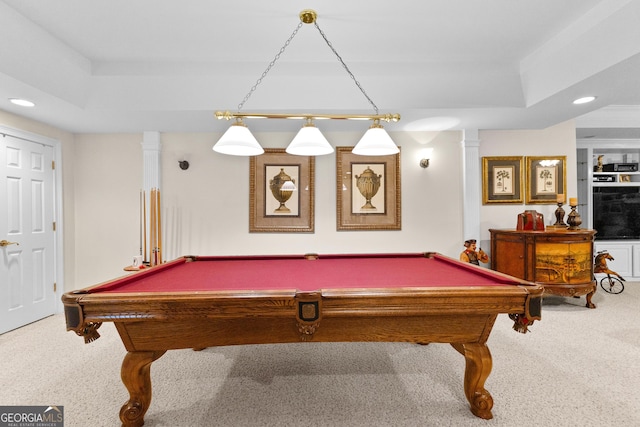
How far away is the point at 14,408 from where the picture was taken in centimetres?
186

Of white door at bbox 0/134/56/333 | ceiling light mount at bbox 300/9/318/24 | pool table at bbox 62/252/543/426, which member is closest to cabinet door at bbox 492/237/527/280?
pool table at bbox 62/252/543/426

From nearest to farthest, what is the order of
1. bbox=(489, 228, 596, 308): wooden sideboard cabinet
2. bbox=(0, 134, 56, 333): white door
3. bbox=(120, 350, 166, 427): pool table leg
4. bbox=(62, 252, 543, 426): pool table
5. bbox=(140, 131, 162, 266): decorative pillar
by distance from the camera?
bbox=(62, 252, 543, 426): pool table < bbox=(120, 350, 166, 427): pool table leg < bbox=(0, 134, 56, 333): white door < bbox=(489, 228, 596, 308): wooden sideboard cabinet < bbox=(140, 131, 162, 266): decorative pillar

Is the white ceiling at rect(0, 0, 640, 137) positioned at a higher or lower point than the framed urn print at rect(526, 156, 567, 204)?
higher

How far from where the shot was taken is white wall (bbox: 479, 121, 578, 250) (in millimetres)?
4129

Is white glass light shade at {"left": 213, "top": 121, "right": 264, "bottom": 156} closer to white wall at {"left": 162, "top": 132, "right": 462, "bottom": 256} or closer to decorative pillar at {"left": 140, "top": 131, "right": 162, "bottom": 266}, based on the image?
white wall at {"left": 162, "top": 132, "right": 462, "bottom": 256}

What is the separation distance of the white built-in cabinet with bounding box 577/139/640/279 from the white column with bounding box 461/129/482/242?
2.52 m

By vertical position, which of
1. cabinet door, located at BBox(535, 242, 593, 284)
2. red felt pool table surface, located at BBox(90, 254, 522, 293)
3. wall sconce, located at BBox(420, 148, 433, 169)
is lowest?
cabinet door, located at BBox(535, 242, 593, 284)

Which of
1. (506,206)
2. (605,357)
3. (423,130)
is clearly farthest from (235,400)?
(506,206)

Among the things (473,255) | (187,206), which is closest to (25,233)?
(187,206)

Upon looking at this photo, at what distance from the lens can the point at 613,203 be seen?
16.8 feet

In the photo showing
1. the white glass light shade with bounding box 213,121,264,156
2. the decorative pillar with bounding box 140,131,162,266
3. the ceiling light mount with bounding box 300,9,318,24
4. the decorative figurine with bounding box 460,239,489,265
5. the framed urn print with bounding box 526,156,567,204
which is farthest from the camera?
the framed urn print with bounding box 526,156,567,204

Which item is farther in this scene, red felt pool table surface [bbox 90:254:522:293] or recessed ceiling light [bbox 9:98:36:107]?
recessed ceiling light [bbox 9:98:36:107]

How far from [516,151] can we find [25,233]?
606 cm

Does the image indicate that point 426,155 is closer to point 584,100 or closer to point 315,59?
point 584,100
